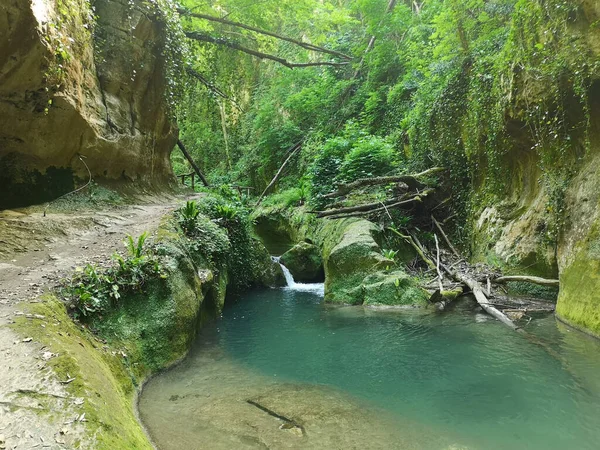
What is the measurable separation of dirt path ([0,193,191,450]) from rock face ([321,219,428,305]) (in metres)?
4.56

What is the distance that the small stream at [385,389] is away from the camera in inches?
147

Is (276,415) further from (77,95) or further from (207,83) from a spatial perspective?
(207,83)

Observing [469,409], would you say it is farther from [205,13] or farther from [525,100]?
[205,13]

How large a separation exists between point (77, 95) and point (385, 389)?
799 cm

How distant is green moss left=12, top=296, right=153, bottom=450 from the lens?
2.81 meters

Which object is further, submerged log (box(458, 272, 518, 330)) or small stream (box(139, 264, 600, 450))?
submerged log (box(458, 272, 518, 330))

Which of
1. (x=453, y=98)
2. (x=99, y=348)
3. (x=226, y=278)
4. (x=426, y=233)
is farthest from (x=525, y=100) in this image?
(x=99, y=348)

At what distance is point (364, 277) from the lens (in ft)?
31.6

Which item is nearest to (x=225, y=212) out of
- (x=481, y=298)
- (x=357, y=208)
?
(x=357, y=208)

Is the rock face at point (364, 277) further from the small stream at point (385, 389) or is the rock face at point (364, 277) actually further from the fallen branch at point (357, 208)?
the small stream at point (385, 389)

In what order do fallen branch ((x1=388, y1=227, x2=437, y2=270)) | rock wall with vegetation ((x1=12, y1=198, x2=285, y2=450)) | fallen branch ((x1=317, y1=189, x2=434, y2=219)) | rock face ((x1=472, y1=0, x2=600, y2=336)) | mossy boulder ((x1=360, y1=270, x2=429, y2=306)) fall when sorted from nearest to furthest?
rock wall with vegetation ((x1=12, y1=198, x2=285, y2=450)) → rock face ((x1=472, y1=0, x2=600, y2=336)) → mossy boulder ((x1=360, y1=270, x2=429, y2=306)) → fallen branch ((x1=388, y1=227, x2=437, y2=270)) → fallen branch ((x1=317, y1=189, x2=434, y2=219))

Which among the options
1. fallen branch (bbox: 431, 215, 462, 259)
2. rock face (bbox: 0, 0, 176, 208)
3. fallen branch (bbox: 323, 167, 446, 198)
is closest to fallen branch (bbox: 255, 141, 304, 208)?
rock face (bbox: 0, 0, 176, 208)

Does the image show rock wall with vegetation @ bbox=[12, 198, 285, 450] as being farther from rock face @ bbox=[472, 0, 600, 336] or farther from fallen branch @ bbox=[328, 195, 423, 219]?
rock face @ bbox=[472, 0, 600, 336]

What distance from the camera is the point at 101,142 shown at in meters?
9.08
